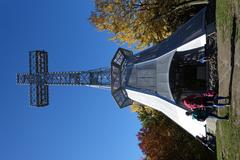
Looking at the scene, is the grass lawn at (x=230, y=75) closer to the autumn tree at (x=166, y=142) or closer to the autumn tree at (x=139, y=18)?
the autumn tree at (x=139, y=18)

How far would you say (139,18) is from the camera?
3688 cm

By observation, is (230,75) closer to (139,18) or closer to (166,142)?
(139,18)

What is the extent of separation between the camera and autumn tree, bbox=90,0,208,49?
36.0 metres

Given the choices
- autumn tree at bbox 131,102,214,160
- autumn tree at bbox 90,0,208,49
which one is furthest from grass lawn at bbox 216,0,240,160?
autumn tree at bbox 131,102,214,160

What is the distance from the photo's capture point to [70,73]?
50562 mm

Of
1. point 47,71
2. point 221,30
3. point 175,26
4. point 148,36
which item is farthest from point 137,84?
point 47,71

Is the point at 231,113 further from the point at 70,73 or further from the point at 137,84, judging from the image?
the point at 70,73

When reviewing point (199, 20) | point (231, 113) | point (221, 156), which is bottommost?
point (221, 156)

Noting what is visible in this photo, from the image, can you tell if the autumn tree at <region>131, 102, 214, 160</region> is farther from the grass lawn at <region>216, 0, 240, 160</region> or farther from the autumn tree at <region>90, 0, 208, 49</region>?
the grass lawn at <region>216, 0, 240, 160</region>

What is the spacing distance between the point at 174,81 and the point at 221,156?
1176cm

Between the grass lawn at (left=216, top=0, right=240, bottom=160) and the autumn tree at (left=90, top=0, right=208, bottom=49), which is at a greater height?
the autumn tree at (left=90, top=0, right=208, bottom=49)

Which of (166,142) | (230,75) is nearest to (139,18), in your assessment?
(166,142)

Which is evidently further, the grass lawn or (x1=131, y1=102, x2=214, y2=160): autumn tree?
(x1=131, y1=102, x2=214, y2=160): autumn tree

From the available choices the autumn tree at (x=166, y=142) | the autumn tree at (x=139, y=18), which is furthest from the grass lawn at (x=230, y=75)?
the autumn tree at (x=166, y=142)
